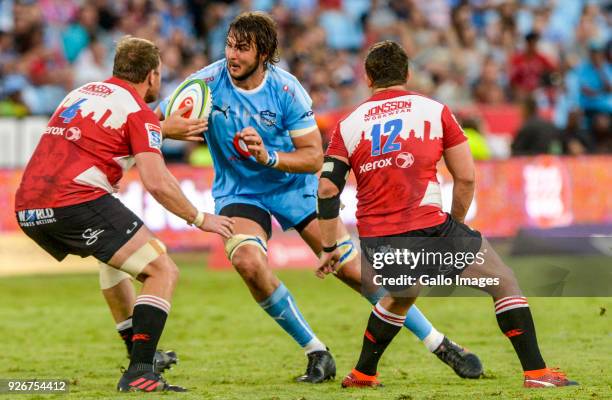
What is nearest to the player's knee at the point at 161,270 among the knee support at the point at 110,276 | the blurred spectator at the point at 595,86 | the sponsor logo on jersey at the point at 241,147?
the knee support at the point at 110,276

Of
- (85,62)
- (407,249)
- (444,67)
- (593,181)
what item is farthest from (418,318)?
(444,67)

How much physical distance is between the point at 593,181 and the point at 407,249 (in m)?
10.9

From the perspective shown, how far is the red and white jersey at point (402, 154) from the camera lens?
7695mm

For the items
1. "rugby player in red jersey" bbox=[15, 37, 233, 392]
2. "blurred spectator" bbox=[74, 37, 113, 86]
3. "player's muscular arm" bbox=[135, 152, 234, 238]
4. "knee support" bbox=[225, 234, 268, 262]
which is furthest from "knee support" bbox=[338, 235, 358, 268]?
"blurred spectator" bbox=[74, 37, 113, 86]

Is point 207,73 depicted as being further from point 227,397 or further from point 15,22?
point 15,22

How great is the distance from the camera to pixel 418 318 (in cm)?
862

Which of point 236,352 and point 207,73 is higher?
point 207,73

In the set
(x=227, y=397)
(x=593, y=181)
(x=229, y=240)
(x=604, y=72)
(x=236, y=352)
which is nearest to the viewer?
(x=227, y=397)

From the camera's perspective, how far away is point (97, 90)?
25.9 feet

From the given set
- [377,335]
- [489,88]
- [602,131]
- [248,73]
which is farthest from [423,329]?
[489,88]

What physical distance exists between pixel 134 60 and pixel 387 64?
1.66 m

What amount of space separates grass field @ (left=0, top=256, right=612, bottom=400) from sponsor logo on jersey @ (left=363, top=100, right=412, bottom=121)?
1.75m

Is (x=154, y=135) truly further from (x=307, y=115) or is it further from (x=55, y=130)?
(x=307, y=115)

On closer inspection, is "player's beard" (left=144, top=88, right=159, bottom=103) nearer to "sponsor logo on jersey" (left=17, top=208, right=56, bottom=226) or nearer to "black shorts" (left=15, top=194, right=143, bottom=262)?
"black shorts" (left=15, top=194, right=143, bottom=262)
